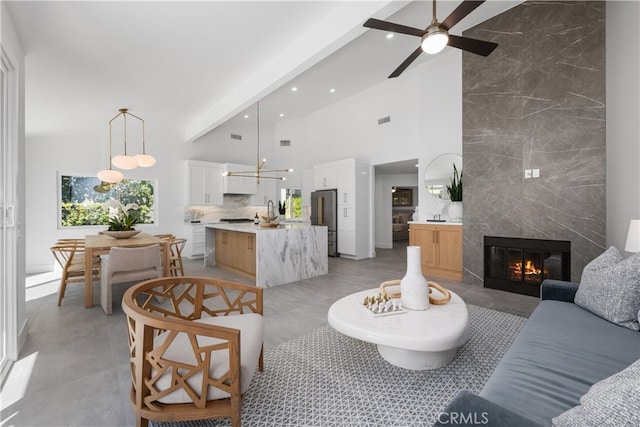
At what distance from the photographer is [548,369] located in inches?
50.1

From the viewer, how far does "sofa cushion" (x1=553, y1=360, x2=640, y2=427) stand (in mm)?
670

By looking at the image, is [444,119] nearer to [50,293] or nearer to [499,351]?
[499,351]

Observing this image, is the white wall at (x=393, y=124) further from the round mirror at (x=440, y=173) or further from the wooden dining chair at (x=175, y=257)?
the wooden dining chair at (x=175, y=257)

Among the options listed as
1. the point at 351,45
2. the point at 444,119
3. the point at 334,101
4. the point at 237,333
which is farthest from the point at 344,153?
the point at 237,333

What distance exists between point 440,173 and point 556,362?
14.9 feet

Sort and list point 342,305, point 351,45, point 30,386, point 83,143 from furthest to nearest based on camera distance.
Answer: point 83,143 < point 351,45 < point 342,305 < point 30,386

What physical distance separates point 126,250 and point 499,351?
12.7ft

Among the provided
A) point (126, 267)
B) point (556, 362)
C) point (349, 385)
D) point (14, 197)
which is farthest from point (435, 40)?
point (126, 267)

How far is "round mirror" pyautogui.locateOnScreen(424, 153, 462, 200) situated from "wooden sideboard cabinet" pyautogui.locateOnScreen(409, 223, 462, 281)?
0.84 meters

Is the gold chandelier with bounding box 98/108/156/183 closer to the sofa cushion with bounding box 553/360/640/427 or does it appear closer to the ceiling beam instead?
the ceiling beam

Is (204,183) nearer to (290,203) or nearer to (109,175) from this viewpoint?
(290,203)

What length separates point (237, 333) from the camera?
129cm

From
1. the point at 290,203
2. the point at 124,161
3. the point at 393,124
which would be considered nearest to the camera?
the point at 124,161

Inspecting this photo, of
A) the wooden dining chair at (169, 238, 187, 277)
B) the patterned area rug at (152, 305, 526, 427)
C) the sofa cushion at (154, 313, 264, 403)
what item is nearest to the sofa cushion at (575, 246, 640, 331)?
the patterned area rug at (152, 305, 526, 427)
